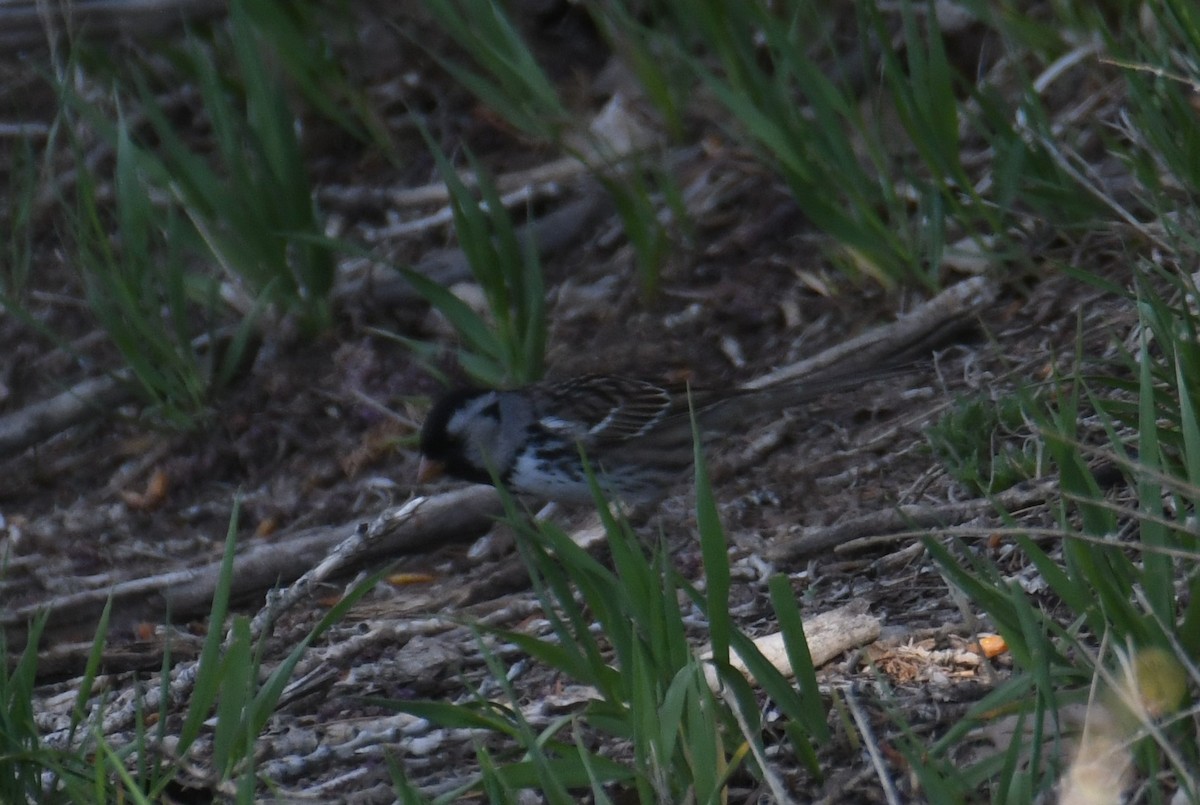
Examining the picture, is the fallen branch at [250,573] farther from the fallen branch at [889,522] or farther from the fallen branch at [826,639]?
the fallen branch at [826,639]

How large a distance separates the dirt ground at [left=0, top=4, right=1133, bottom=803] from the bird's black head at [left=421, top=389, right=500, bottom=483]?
20 cm

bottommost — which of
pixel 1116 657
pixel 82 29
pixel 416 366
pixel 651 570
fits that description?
pixel 416 366

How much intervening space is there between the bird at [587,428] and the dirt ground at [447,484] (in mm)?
126

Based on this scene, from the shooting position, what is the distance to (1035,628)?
2143mm

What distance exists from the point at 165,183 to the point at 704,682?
10.5ft

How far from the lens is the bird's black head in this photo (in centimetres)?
430

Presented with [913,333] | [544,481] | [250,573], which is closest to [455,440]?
[544,481]

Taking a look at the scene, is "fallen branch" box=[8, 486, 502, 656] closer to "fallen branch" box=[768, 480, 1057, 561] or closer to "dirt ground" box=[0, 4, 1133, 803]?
"dirt ground" box=[0, 4, 1133, 803]

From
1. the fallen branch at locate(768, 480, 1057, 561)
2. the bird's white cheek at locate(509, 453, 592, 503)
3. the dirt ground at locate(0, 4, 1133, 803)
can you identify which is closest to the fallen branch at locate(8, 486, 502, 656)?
the dirt ground at locate(0, 4, 1133, 803)

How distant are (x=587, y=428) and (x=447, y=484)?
17.6 inches

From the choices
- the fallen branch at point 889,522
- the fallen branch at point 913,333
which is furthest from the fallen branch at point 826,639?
the fallen branch at point 913,333

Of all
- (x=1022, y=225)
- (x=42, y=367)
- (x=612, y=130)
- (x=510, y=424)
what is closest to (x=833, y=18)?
(x=612, y=130)

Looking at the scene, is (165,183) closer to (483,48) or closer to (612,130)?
(483,48)

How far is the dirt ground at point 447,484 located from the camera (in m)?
3.04
